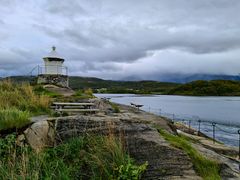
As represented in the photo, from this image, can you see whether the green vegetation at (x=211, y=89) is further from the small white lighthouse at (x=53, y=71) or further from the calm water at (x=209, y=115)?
the small white lighthouse at (x=53, y=71)

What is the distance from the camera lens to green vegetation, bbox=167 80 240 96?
145625mm

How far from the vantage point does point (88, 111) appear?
A: 1090 centimetres

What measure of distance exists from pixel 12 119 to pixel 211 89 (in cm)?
14528

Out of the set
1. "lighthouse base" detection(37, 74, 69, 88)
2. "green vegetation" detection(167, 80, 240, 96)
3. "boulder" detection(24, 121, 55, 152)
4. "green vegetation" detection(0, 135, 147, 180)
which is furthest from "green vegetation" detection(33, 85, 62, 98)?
"green vegetation" detection(167, 80, 240, 96)

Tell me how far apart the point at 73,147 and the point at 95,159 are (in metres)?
0.84

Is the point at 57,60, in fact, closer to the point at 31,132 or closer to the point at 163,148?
the point at 31,132

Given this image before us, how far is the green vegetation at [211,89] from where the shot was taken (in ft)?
478

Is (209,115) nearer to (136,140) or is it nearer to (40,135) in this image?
(136,140)

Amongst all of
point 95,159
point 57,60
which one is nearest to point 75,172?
point 95,159

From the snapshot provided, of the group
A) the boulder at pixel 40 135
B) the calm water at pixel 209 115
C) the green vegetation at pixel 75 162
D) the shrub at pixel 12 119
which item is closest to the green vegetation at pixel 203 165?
the green vegetation at pixel 75 162

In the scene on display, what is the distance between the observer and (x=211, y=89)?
14525 cm

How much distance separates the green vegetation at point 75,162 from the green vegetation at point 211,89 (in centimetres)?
14434

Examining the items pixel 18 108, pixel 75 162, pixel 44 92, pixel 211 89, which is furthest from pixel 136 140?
pixel 211 89

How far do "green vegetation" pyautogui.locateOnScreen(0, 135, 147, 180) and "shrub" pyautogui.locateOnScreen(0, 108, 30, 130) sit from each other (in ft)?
2.18
